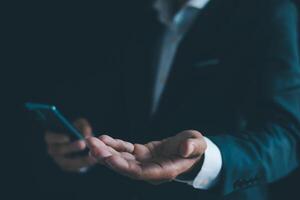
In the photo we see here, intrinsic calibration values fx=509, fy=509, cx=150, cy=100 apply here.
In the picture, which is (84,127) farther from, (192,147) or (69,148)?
(192,147)

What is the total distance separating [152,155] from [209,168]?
0.11 metres

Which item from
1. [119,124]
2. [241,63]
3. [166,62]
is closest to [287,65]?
[241,63]

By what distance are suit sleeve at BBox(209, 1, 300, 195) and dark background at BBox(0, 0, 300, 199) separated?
451mm

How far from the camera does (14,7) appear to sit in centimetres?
145

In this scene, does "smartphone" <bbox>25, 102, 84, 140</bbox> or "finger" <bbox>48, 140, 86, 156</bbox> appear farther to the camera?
"finger" <bbox>48, 140, 86, 156</bbox>

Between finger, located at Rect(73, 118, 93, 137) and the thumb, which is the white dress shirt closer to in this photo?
finger, located at Rect(73, 118, 93, 137)

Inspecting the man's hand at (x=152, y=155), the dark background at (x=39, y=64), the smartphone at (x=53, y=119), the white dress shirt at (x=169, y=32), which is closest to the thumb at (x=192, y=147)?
the man's hand at (x=152, y=155)

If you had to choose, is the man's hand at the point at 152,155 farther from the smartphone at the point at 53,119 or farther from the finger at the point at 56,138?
the finger at the point at 56,138

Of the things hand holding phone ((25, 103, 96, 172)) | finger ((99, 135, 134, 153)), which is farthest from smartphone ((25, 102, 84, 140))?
finger ((99, 135, 134, 153))

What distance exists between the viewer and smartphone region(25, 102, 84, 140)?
0.86 meters

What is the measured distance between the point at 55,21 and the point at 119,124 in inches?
17.6

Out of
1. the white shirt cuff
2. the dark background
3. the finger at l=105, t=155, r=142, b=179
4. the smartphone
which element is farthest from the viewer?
the dark background

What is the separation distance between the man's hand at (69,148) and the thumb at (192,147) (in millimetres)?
430

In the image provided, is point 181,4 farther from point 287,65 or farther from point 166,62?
point 287,65
